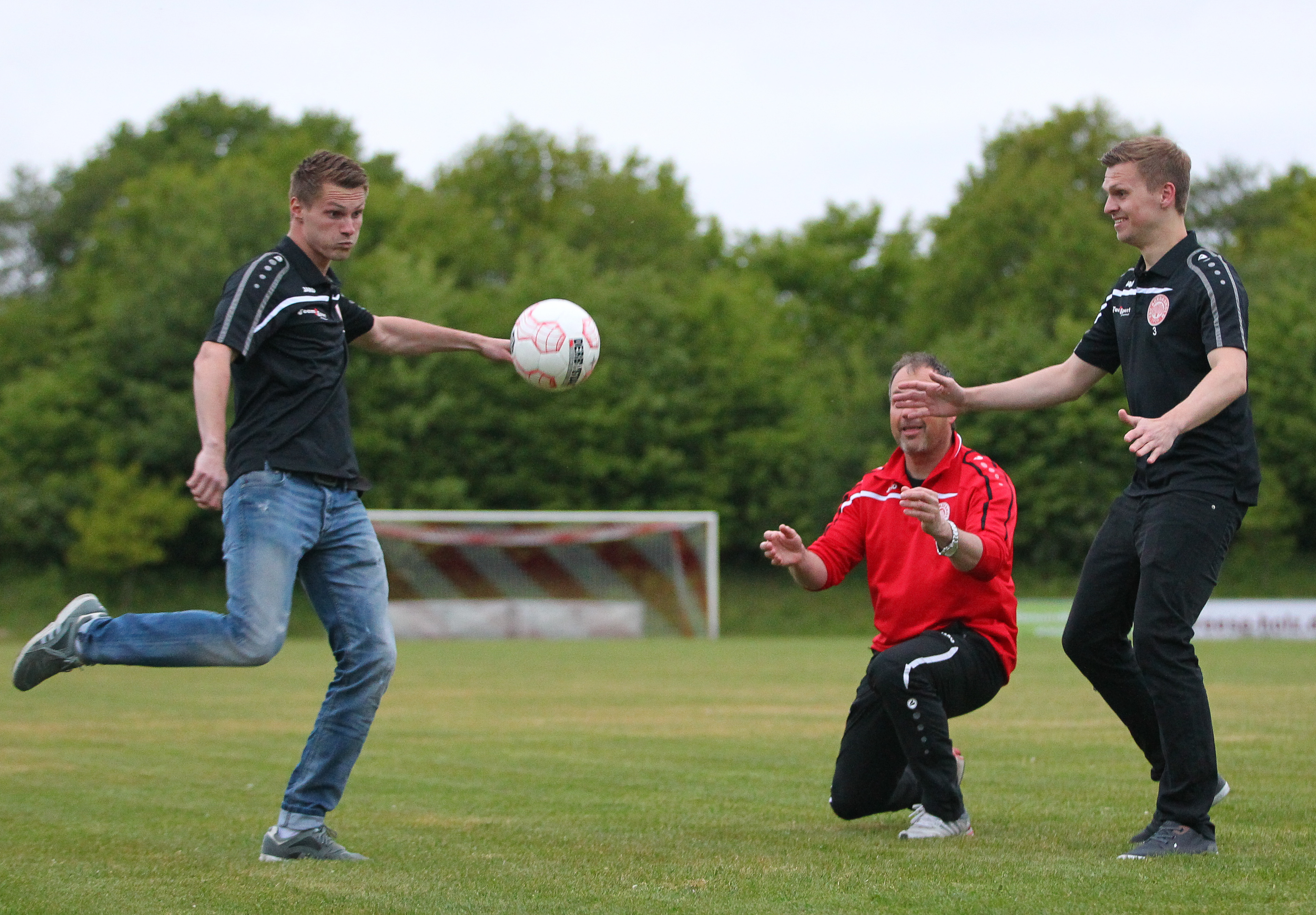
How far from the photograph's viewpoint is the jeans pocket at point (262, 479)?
504cm

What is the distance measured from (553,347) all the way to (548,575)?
2501 cm

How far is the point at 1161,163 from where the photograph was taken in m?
5.09

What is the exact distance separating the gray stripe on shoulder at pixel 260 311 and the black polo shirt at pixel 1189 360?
3.03 metres

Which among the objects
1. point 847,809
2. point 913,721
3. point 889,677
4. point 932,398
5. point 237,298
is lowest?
point 847,809

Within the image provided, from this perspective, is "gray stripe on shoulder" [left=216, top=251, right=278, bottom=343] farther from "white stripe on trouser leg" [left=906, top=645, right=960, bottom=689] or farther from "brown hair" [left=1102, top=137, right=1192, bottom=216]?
"brown hair" [left=1102, top=137, right=1192, bottom=216]

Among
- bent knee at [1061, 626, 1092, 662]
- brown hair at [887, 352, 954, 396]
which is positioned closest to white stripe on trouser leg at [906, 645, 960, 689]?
bent knee at [1061, 626, 1092, 662]

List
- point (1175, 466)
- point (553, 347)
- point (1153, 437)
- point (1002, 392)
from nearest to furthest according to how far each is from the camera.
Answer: point (1153, 437)
point (1175, 466)
point (1002, 392)
point (553, 347)

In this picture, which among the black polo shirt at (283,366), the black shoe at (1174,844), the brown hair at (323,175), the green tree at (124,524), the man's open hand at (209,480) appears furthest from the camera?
the green tree at (124,524)

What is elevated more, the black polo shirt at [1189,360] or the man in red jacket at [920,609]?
the black polo shirt at [1189,360]

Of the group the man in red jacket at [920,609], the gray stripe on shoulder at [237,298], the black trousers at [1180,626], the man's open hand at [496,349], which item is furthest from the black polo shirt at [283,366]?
the black trousers at [1180,626]

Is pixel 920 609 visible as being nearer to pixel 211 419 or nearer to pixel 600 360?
pixel 211 419

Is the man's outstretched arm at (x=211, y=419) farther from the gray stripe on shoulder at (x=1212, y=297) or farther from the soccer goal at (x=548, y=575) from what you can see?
the soccer goal at (x=548, y=575)

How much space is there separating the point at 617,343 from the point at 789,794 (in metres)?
35.5

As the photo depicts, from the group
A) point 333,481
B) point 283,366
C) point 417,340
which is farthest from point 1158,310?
point 283,366
